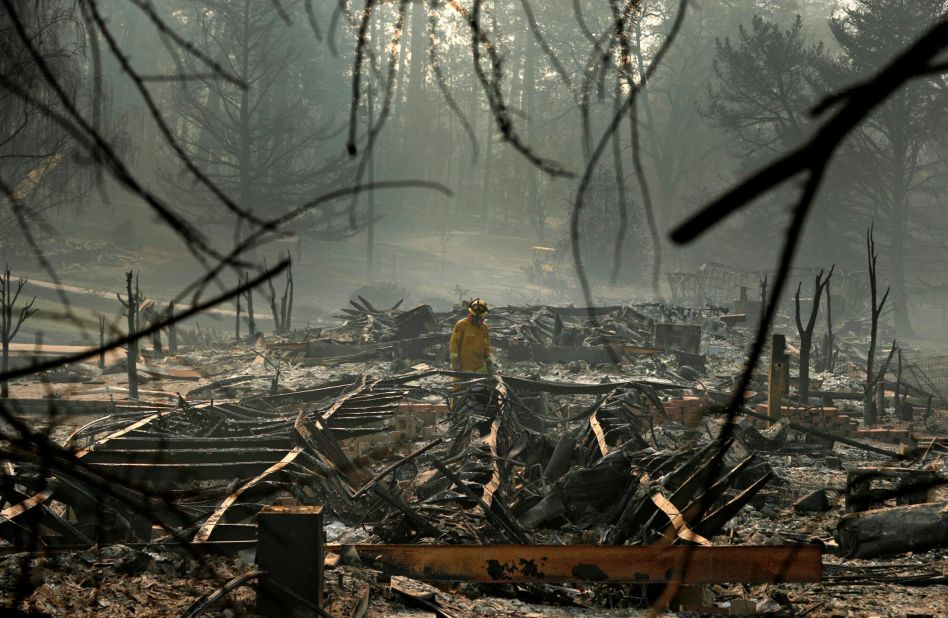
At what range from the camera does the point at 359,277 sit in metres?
37.4

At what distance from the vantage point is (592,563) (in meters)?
4.31

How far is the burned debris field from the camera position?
117 centimetres

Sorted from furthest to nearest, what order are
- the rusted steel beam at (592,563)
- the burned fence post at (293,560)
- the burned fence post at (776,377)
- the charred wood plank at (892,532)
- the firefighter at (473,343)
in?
1. the firefighter at (473,343)
2. the burned fence post at (776,377)
3. the charred wood plank at (892,532)
4. the rusted steel beam at (592,563)
5. the burned fence post at (293,560)

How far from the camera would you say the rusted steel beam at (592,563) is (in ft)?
13.9

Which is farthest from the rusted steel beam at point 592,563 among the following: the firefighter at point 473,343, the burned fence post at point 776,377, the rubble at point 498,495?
the firefighter at point 473,343

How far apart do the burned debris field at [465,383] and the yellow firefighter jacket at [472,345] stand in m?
0.03

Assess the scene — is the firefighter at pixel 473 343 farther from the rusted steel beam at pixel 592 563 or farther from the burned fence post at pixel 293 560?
the burned fence post at pixel 293 560

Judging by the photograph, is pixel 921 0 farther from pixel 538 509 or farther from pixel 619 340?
pixel 538 509

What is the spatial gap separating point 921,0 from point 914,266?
32.9ft

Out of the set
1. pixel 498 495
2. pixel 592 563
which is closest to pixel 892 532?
pixel 592 563

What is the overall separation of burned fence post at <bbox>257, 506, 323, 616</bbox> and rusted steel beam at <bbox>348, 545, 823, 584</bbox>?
81cm

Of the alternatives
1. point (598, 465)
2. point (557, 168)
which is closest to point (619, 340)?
point (598, 465)

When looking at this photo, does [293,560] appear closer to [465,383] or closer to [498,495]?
[498,495]

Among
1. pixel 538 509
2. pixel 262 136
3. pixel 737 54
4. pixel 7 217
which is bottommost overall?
pixel 538 509
